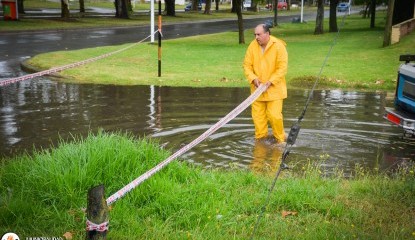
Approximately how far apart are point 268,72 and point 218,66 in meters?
10.3

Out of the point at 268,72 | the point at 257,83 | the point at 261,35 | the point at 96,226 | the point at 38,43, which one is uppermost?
the point at 261,35

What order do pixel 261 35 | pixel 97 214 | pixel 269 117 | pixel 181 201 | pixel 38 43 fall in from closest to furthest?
pixel 97 214 → pixel 181 201 → pixel 261 35 → pixel 269 117 → pixel 38 43

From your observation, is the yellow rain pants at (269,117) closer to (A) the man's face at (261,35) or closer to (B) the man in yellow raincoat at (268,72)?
(B) the man in yellow raincoat at (268,72)

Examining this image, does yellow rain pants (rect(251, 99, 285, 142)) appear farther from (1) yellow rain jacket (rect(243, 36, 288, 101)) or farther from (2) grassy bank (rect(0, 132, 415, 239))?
(2) grassy bank (rect(0, 132, 415, 239))

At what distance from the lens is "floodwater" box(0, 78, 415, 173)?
321 inches

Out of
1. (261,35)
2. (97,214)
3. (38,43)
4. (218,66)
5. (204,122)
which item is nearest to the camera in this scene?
(97,214)

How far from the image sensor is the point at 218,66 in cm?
1875

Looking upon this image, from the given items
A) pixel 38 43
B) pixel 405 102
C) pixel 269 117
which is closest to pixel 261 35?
pixel 269 117

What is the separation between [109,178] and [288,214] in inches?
69.5

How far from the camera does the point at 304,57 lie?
70.8 feet

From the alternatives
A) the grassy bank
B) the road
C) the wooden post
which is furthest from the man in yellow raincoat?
the road

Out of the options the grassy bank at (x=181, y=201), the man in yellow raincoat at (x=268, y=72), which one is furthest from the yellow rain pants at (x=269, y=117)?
the grassy bank at (x=181, y=201)

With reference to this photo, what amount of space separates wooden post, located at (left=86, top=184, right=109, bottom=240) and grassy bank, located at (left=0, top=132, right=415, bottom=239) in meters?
0.56

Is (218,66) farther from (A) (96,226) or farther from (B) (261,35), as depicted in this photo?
(A) (96,226)
